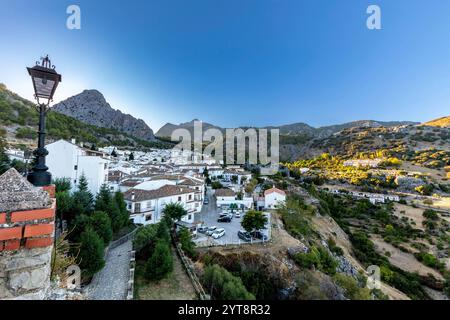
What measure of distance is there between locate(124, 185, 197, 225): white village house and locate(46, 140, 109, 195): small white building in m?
3.04

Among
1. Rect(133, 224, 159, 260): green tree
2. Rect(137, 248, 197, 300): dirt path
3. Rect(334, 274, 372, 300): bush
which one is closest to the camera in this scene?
Rect(137, 248, 197, 300): dirt path

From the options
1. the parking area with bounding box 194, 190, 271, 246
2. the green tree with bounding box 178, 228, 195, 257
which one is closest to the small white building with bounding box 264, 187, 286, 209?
the parking area with bounding box 194, 190, 271, 246

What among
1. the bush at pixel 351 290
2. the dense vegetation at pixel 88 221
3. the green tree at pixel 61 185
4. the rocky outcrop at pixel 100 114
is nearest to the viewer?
the dense vegetation at pixel 88 221

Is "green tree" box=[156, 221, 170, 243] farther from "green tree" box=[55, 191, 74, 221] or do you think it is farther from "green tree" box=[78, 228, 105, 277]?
"green tree" box=[55, 191, 74, 221]

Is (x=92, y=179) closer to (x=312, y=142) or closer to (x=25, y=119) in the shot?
(x=25, y=119)

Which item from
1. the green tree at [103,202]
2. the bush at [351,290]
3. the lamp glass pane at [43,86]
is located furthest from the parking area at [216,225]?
the lamp glass pane at [43,86]

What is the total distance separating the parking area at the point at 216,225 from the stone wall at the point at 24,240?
1459 cm

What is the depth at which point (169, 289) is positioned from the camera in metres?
10.7

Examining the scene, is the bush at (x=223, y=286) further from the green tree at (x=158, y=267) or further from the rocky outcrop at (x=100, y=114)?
the rocky outcrop at (x=100, y=114)

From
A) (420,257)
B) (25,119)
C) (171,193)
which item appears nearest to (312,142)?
(420,257)

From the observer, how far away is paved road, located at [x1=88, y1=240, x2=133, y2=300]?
9.45m

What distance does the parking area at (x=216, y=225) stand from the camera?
1651 centimetres

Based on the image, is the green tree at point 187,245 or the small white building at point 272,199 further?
the small white building at point 272,199

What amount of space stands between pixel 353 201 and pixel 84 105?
409 ft
